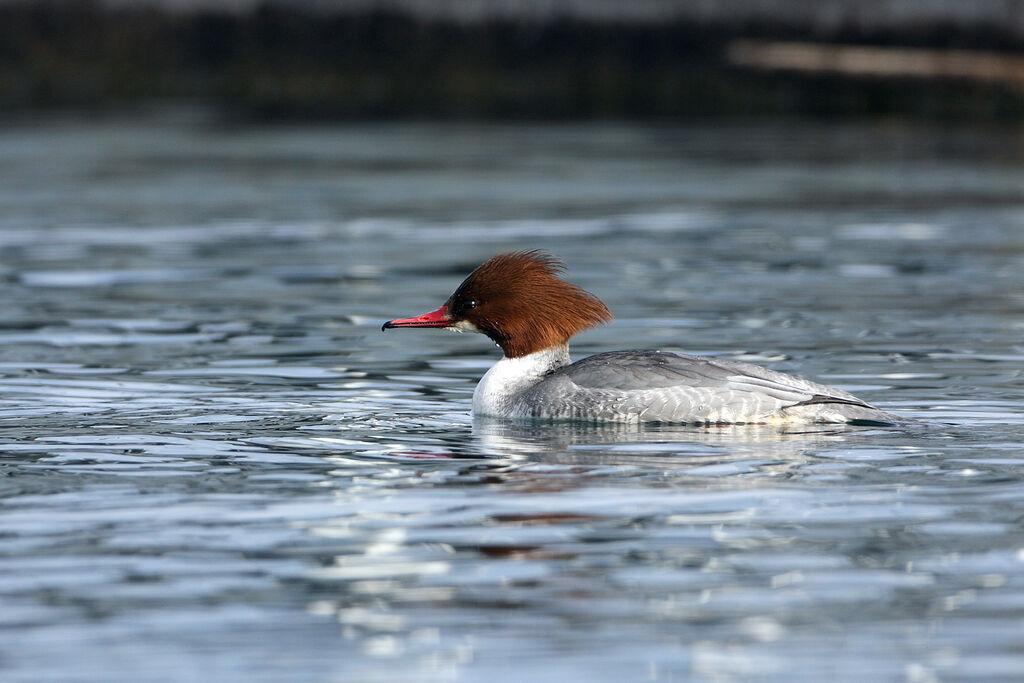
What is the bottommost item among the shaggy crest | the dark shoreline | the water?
the water

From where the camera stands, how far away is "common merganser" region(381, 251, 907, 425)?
8125 millimetres

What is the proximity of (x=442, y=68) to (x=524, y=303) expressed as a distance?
24.2m

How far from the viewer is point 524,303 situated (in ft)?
28.8

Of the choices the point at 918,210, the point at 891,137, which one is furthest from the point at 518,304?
the point at 891,137

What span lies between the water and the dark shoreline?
13309 millimetres

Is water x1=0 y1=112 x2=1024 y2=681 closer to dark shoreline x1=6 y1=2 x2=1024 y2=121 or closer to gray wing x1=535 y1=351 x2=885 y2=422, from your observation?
gray wing x1=535 y1=351 x2=885 y2=422

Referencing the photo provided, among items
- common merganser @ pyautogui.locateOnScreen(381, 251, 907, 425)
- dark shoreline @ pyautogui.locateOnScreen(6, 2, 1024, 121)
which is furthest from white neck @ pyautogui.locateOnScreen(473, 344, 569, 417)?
dark shoreline @ pyautogui.locateOnScreen(6, 2, 1024, 121)

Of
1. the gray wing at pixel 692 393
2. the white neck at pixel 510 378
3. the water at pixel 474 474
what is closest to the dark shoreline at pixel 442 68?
the water at pixel 474 474

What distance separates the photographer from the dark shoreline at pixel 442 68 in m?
30.8

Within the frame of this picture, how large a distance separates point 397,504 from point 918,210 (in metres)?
13.7

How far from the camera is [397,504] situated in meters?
6.54

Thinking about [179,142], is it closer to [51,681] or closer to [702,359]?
[702,359]

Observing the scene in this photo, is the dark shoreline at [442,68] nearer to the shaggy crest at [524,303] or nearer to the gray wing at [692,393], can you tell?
the shaggy crest at [524,303]

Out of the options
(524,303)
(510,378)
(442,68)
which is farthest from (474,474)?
(442,68)
